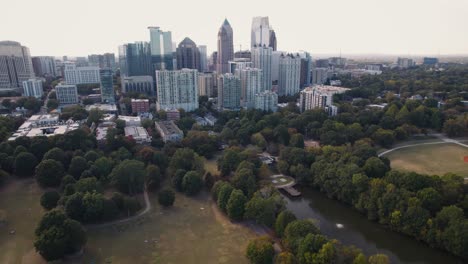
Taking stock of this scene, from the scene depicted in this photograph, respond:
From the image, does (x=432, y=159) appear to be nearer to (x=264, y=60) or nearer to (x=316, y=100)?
(x=316, y=100)

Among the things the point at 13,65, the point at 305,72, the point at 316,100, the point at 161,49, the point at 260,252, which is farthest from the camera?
the point at 305,72

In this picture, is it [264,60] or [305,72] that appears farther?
[305,72]

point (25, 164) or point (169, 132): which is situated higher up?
point (169, 132)

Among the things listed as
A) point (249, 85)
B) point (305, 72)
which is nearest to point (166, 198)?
point (249, 85)

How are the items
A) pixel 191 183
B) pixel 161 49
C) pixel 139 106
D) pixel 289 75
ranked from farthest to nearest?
pixel 161 49
pixel 289 75
pixel 139 106
pixel 191 183

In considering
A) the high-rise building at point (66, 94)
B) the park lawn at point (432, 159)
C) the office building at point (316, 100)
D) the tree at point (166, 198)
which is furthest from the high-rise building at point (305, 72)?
the tree at point (166, 198)

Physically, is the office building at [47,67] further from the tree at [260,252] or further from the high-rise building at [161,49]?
the tree at [260,252]

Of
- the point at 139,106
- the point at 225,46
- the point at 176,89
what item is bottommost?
the point at 139,106
